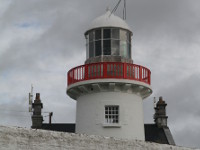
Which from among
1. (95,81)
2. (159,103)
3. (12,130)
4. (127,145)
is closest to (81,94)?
(95,81)

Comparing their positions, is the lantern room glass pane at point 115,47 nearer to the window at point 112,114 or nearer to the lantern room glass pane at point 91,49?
the lantern room glass pane at point 91,49

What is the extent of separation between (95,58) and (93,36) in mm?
1029

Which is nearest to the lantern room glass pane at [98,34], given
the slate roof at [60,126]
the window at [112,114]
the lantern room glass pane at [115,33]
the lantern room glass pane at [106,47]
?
the lantern room glass pane at [106,47]

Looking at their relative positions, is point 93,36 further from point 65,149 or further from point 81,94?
point 65,149

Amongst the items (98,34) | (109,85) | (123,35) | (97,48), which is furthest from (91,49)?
(109,85)

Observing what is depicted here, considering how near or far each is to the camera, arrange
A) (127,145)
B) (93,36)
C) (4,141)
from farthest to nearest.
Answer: (93,36), (127,145), (4,141)

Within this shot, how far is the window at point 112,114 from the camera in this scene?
20.3 meters

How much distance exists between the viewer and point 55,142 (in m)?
14.1

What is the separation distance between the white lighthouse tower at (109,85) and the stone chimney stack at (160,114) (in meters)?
9.44

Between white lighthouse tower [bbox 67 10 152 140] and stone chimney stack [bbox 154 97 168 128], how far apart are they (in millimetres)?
9443

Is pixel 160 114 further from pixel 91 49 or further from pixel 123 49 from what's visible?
pixel 91 49

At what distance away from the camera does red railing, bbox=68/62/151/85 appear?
65.8 ft

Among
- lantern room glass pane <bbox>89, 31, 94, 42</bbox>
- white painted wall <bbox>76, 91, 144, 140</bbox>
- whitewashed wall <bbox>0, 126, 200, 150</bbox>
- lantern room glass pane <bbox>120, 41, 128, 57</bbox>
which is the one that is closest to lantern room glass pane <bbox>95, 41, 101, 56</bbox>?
lantern room glass pane <bbox>89, 31, 94, 42</bbox>

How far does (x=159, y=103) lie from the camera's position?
101 ft
